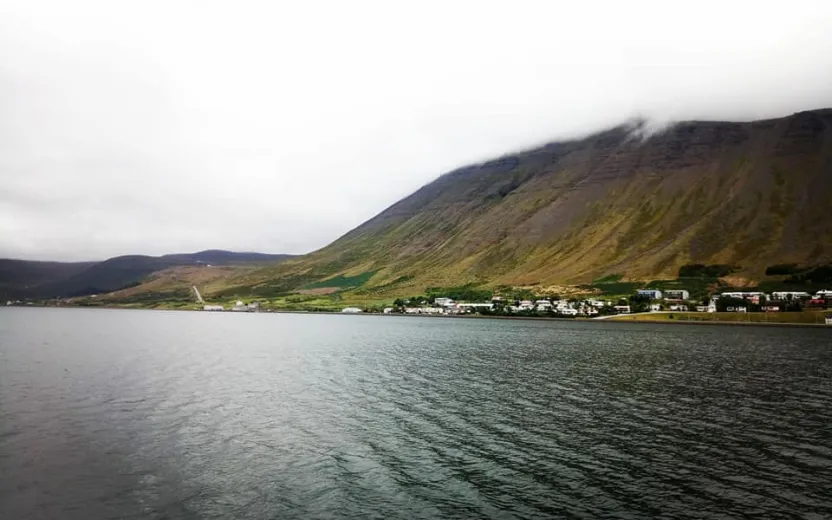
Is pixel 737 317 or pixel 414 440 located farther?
pixel 737 317

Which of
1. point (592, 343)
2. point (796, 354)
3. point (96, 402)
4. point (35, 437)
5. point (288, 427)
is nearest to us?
point (35, 437)

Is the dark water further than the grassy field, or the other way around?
the grassy field

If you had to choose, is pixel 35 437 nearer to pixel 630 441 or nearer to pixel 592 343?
pixel 630 441

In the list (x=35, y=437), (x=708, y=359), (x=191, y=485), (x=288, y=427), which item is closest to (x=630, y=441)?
(x=288, y=427)

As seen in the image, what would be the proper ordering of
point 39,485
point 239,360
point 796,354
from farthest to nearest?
1. point 796,354
2. point 239,360
3. point 39,485

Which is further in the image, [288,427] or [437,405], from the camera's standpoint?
[437,405]
